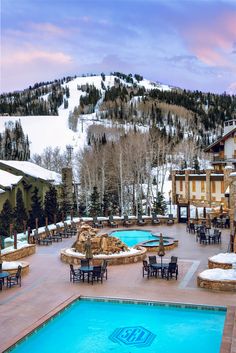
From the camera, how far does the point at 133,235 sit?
29.5 metres

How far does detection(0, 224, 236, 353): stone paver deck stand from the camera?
11.6 m

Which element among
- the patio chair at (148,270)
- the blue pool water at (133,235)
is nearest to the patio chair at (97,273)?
the patio chair at (148,270)

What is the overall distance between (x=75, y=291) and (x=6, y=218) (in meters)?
16.9

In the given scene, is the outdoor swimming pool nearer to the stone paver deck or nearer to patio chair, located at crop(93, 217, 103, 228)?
patio chair, located at crop(93, 217, 103, 228)

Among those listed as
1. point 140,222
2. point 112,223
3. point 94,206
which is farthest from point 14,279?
point 94,206

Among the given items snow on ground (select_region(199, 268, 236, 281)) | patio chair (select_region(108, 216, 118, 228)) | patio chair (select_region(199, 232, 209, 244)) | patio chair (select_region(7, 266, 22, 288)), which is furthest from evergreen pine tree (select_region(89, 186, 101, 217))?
snow on ground (select_region(199, 268, 236, 281))

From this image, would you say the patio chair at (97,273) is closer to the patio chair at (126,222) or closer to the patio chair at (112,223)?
the patio chair at (112,223)

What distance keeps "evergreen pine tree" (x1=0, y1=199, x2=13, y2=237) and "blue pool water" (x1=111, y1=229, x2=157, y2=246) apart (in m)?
7.52

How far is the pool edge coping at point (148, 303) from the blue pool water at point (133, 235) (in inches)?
557

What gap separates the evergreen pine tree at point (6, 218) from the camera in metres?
29.2

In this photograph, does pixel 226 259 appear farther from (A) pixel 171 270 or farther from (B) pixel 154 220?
(B) pixel 154 220

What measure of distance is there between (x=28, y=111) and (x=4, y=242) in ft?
435

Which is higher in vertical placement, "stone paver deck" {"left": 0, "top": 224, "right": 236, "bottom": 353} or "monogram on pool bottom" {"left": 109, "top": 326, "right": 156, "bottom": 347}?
"stone paver deck" {"left": 0, "top": 224, "right": 236, "bottom": 353}

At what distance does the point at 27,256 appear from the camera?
21.1m
